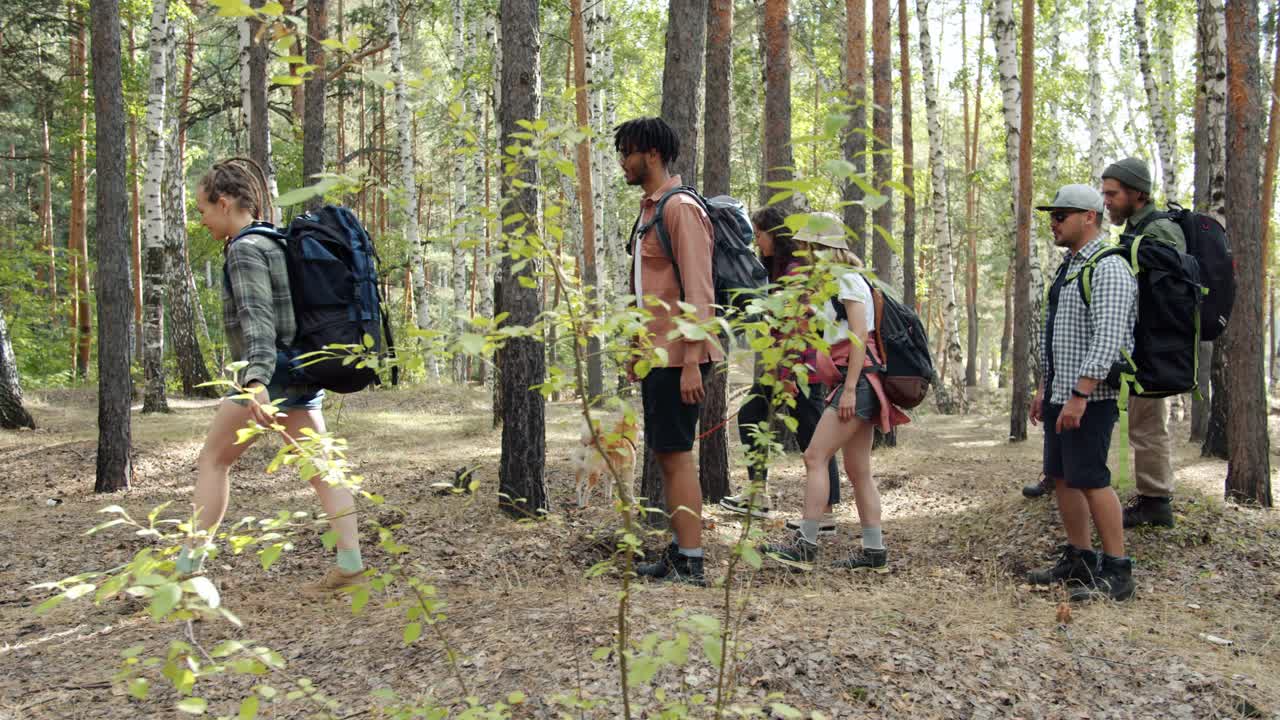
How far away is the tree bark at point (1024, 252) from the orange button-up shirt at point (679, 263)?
352 inches

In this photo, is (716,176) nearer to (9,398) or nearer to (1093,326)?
(1093,326)

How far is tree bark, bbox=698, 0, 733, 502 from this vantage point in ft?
22.1

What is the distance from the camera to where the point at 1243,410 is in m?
6.33

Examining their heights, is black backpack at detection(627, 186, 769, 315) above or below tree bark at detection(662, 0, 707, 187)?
below

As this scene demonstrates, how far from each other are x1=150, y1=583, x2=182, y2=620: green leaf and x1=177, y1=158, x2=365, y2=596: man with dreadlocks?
2302mm

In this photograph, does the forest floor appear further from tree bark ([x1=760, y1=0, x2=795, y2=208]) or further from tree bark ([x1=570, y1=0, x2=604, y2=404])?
tree bark ([x1=570, y1=0, x2=604, y2=404])

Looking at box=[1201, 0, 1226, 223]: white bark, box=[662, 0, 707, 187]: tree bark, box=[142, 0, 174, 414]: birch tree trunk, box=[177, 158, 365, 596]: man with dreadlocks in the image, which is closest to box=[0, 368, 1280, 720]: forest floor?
box=[177, 158, 365, 596]: man with dreadlocks

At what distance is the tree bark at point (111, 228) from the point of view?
662 cm

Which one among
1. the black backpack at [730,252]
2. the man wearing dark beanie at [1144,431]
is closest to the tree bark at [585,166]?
the man wearing dark beanie at [1144,431]

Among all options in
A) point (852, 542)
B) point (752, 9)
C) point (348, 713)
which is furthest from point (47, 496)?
point (752, 9)

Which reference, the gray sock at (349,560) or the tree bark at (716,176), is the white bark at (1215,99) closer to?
the tree bark at (716,176)

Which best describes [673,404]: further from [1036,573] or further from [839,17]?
[839,17]

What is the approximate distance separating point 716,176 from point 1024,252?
6.91 metres

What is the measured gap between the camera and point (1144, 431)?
17.6ft
